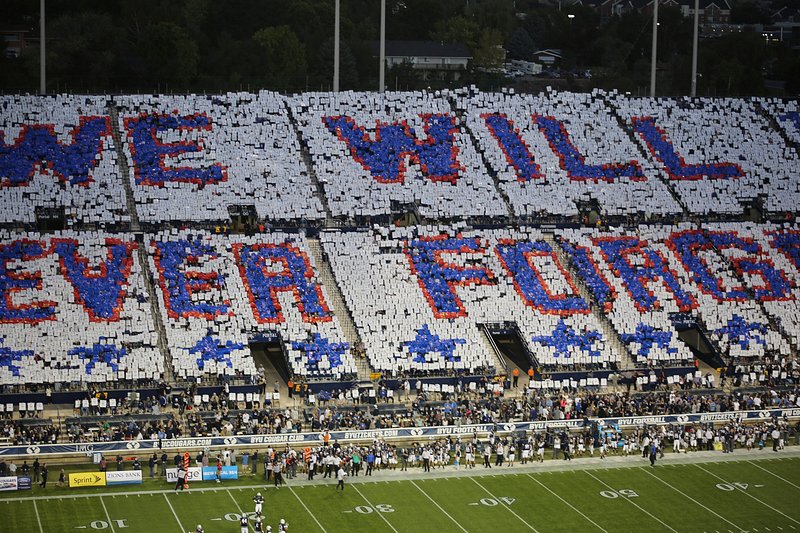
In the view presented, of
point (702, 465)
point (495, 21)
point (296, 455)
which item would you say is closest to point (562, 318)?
point (702, 465)

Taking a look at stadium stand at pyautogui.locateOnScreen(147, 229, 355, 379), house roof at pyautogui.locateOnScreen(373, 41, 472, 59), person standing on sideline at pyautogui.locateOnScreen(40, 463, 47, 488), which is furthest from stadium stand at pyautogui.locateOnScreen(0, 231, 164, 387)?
house roof at pyautogui.locateOnScreen(373, 41, 472, 59)

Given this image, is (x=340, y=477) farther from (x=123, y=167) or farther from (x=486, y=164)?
(x=486, y=164)

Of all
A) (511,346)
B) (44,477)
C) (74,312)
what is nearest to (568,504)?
(511,346)

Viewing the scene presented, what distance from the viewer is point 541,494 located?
157 ft

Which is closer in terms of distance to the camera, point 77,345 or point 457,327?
point 77,345

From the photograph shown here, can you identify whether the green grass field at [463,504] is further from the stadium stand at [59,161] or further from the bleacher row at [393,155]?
the bleacher row at [393,155]

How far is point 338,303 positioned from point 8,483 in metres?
17.6

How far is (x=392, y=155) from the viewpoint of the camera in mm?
68750

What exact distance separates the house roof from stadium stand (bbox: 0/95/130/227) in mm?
32862

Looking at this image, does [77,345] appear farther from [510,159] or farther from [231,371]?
[510,159]

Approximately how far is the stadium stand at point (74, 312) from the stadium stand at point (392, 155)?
1085 centimetres

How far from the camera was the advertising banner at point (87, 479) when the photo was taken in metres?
47.1

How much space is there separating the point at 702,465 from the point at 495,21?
62639mm

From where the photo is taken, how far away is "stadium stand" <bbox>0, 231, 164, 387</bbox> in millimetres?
53906
